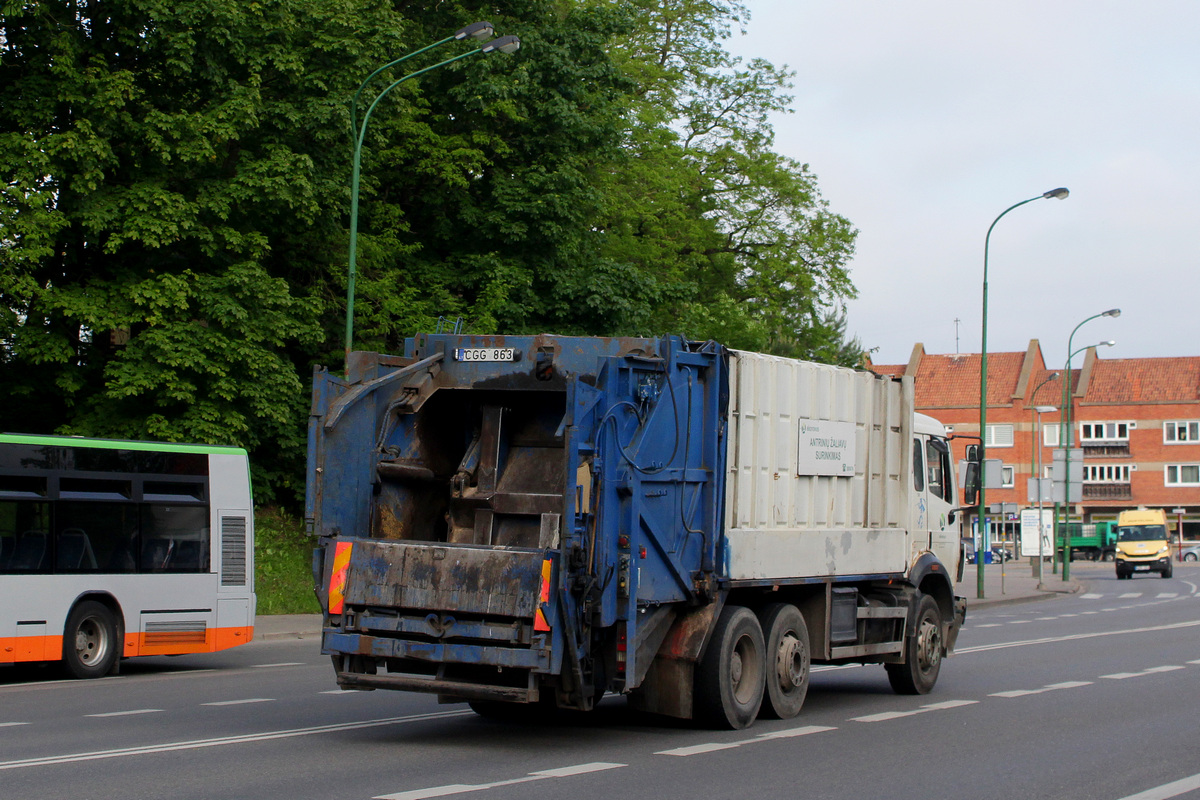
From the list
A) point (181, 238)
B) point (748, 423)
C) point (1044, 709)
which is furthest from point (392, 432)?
point (181, 238)

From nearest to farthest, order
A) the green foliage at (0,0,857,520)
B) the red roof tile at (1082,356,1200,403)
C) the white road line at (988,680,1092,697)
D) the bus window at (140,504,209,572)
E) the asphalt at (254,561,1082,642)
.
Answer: the white road line at (988,680,1092,697)
the bus window at (140,504,209,572)
the asphalt at (254,561,1082,642)
the green foliage at (0,0,857,520)
the red roof tile at (1082,356,1200,403)

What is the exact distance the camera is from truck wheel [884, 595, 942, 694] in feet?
45.9

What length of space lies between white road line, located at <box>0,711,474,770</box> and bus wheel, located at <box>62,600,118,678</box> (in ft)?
18.5

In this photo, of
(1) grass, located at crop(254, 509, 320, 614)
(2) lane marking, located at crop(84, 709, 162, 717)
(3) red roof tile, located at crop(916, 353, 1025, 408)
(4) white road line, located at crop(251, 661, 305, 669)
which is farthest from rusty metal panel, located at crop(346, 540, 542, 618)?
(3) red roof tile, located at crop(916, 353, 1025, 408)

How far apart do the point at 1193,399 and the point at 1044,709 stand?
92286mm

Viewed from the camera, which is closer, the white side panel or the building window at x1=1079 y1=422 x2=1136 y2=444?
the white side panel

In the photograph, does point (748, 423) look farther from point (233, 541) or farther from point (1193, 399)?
point (1193, 399)

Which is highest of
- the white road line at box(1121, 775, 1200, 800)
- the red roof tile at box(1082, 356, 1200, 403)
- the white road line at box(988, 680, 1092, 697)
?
the red roof tile at box(1082, 356, 1200, 403)

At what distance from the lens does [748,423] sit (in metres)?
11.4

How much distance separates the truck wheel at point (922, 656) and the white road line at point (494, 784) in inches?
215

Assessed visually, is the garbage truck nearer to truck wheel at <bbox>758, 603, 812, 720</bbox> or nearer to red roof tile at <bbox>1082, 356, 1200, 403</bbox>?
truck wheel at <bbox>758, 603, 812, 720</bbox>

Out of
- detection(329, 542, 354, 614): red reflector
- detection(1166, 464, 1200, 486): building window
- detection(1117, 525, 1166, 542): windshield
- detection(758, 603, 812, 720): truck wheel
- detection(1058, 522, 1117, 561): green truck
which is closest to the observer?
detection(329, 542, 354, 614): red reflector

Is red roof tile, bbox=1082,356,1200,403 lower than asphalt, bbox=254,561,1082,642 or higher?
higher

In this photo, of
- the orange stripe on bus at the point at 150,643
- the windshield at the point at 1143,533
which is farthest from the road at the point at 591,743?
the windshield at the point at 1143,533
